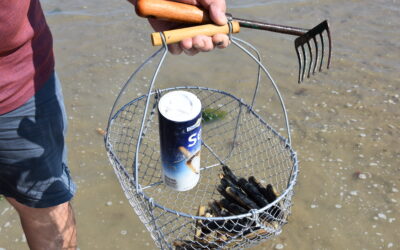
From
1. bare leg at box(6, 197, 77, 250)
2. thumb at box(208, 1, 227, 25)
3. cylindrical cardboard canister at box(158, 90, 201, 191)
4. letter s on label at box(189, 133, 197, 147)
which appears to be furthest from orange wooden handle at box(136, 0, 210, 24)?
bare leg at box(6, 197, 77, 250)

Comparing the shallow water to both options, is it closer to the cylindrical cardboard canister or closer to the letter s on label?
the cylindrical cardboard canister

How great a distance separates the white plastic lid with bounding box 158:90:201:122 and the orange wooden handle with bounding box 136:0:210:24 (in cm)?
30

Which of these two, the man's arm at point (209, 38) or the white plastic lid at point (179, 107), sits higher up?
the man's arm at point (209, 38)

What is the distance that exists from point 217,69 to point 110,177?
68.7 inches

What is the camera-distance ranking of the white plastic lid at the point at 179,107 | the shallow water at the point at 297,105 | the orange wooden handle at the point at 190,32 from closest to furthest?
the orange wooden handle at the point at 190,32
the white plastic lid at the point at 179,107
the shallow water at the point at 297,105

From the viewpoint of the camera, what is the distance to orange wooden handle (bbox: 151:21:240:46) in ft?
4.72

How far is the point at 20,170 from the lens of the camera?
1913 millimetres

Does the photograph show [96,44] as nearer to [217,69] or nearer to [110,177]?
[217,69]

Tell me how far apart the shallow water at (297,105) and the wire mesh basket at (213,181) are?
11.6 inches

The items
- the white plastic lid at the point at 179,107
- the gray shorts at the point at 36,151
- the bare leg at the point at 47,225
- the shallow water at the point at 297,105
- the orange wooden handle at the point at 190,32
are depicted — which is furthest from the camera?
the shallow water at the point at 297,105

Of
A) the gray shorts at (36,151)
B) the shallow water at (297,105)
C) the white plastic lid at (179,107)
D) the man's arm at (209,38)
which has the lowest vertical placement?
the shallow water at (297,105)

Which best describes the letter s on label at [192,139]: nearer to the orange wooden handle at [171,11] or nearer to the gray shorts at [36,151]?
the orange wooden handle at [171,11]

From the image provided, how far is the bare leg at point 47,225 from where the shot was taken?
2109 millimetres

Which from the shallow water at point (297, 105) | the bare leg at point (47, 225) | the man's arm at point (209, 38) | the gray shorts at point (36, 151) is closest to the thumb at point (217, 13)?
the man's arm at point (209, 38)
